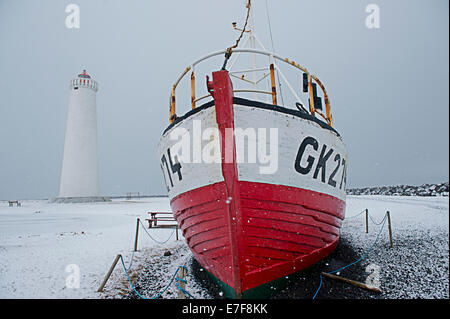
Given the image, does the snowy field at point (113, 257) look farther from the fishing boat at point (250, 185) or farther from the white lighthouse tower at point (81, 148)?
the white lighthouse tower at point (81, 148)

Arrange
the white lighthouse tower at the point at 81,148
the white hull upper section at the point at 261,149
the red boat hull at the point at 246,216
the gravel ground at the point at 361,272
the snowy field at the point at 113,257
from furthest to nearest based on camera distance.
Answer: the white lighthouse tower at the point at 81,148
the snowy field at the point at 113,257
the gravel ground at the point at 361,272
the white hull upper section at the point at 261,149
the red boat hull at the point at 246,216

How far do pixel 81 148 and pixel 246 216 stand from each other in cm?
2464

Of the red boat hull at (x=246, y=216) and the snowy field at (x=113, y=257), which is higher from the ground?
the red boat hull at (x=246, y=216)

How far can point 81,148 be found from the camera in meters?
23.5

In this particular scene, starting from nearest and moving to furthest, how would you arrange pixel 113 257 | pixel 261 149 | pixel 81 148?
1. pixel 261 149
2. pixel 113 257
3. pixel 81 148

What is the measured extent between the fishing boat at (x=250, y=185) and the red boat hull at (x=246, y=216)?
1 centimetres

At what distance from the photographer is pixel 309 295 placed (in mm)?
3658

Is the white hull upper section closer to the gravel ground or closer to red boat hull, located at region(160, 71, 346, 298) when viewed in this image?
red boat hull, located at region(160, 71, 346, 298)

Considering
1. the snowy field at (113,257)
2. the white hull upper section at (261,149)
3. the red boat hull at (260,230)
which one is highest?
the white hull upper section at (261,149)

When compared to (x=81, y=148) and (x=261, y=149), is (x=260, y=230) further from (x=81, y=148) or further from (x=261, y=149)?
(x=81, y=148)

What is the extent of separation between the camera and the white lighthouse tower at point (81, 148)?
23.0m

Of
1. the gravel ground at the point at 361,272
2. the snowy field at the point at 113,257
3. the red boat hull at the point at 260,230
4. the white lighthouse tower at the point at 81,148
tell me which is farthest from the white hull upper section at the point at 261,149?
the white lighthouse tower at the point at 81,148
